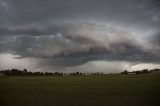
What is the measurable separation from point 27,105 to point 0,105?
12.0 feet

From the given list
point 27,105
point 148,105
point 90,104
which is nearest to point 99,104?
point 90,104

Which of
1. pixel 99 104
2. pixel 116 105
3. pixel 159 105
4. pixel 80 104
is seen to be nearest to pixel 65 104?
pixel 80 104

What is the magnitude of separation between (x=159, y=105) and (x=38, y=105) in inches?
639

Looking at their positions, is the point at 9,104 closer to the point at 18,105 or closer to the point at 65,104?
the point at 18,105

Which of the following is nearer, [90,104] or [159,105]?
[159,105]

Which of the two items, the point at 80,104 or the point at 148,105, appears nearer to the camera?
the point at 148,105

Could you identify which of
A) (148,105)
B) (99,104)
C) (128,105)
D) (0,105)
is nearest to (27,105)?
(0,105)

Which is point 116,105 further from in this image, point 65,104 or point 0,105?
point 0,105

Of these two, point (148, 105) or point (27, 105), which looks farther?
point (27, 105)

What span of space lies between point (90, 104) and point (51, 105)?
5.47 m

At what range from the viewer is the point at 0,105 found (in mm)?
38719

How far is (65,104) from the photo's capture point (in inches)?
1590

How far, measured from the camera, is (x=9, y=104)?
4028 centimetres

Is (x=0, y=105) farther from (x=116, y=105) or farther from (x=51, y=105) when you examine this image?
(x=116, y=105)
